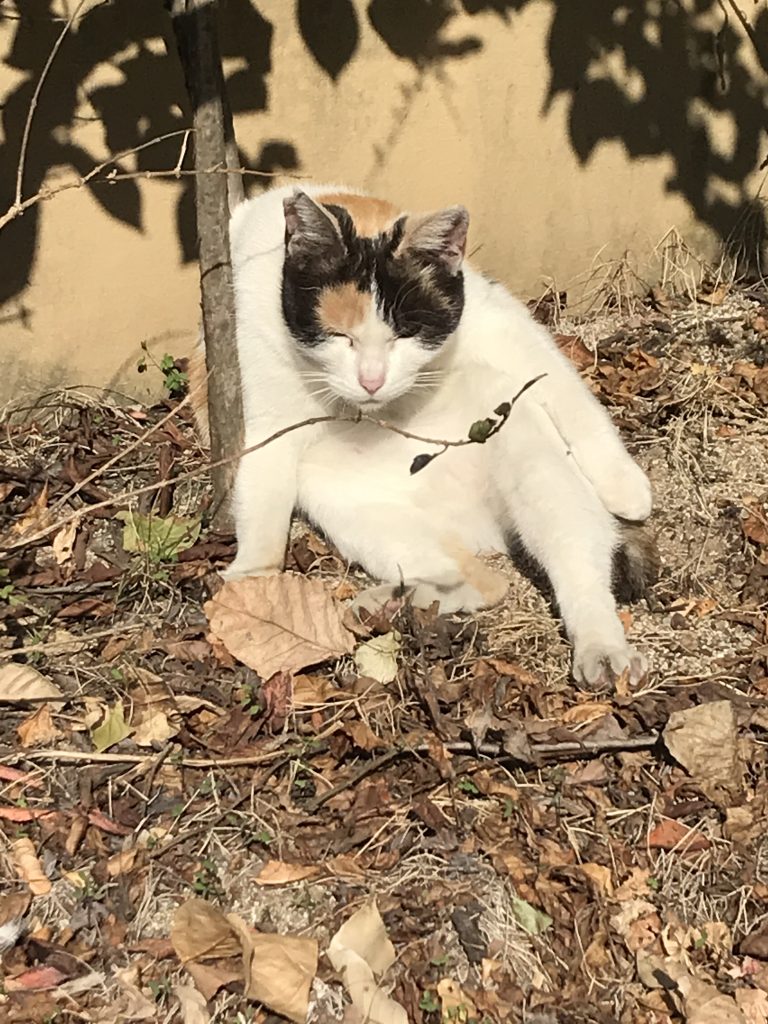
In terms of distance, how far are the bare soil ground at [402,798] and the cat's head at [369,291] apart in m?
0.65

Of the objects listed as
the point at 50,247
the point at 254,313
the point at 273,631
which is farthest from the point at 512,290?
the point at 273,631

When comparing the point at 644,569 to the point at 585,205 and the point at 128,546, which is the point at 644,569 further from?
the point at 585,205

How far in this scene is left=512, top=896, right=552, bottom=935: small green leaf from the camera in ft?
6.30

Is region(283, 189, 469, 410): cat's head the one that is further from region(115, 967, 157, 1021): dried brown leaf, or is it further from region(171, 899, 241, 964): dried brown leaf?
region(115, 967, 157, 1021): dried brown leaf

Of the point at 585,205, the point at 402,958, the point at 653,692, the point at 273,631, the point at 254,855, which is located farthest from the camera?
the point at 585,205

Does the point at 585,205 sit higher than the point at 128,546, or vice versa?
the point at 585,205

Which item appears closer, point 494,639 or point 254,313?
point 494,639

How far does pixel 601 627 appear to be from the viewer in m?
2.43

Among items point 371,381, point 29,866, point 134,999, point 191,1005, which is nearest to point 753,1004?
point 191,1005

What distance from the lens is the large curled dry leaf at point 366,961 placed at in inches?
70.5

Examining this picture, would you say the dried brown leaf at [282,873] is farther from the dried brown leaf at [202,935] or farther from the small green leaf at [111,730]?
the small green leaf at [111,730]

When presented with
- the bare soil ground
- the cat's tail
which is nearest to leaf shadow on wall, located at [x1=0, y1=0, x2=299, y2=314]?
the bare soil ground

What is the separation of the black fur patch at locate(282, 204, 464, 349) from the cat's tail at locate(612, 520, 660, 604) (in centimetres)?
73

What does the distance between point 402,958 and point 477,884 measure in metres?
0.21
